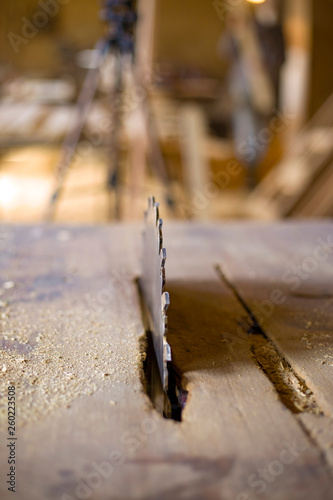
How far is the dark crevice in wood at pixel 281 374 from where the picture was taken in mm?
802

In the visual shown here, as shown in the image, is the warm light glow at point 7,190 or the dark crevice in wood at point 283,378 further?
the warm light glow at point 7,190

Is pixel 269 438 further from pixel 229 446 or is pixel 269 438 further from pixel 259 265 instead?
pixel 259 265

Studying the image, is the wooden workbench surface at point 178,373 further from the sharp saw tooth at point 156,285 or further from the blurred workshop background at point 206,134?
the blurred workshop background at point 206,134

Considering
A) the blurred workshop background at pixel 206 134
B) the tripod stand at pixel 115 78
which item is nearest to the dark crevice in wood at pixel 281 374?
the tripod stand at pixel 115 78

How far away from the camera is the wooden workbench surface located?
0.63m

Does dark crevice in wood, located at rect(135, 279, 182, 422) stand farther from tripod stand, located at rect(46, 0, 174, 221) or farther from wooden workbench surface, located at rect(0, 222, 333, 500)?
tripod stand, located at rect(46, 0, 174, 221)

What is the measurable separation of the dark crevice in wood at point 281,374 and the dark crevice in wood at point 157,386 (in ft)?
0.57

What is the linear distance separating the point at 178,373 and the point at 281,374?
0.64ft

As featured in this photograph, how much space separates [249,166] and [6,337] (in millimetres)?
4778

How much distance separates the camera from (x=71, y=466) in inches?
25.0

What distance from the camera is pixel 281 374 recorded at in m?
0.90

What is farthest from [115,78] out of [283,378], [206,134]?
[206,134]

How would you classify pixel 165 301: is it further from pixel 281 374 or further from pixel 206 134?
pixel 206 134

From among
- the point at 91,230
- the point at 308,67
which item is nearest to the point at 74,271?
the point at 91,230
